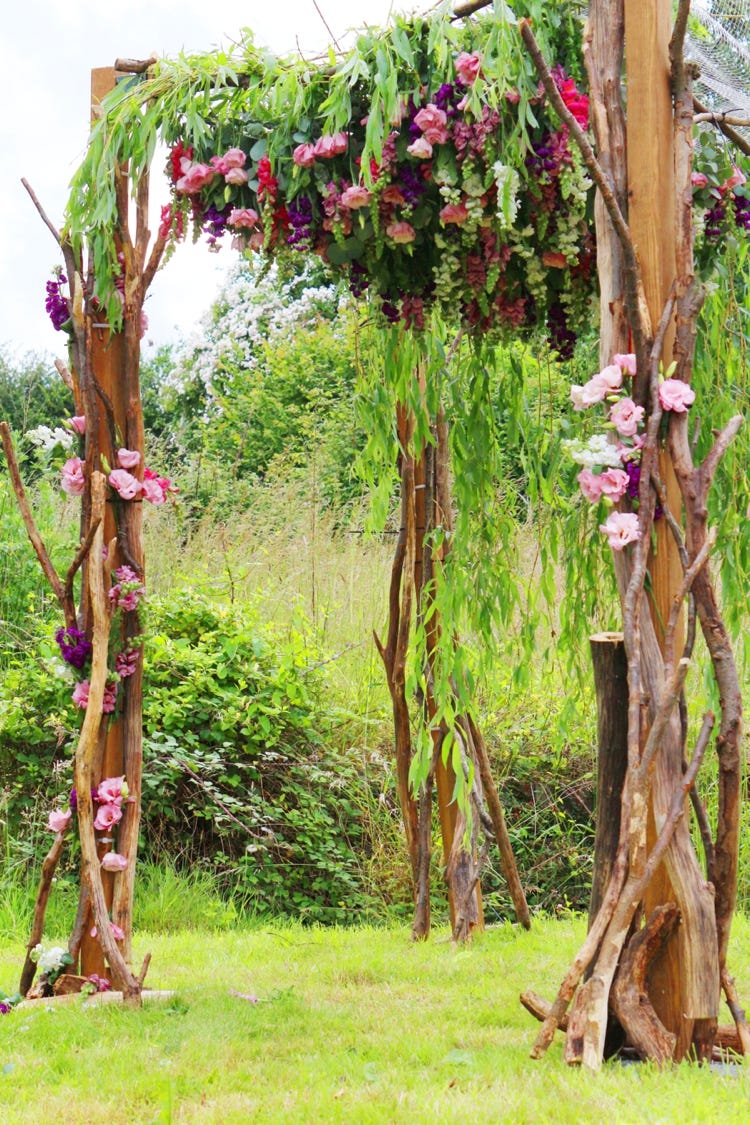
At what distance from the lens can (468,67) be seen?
9.35 feet

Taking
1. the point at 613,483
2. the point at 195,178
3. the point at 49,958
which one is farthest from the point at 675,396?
the point at 49,958

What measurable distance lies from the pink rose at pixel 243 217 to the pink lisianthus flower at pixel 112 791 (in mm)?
1556

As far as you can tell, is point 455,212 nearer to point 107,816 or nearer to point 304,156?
point 304,156

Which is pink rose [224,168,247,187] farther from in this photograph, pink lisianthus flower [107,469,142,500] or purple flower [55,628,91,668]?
purple flower [55,628,91,668]

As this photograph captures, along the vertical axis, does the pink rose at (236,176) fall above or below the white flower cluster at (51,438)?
above

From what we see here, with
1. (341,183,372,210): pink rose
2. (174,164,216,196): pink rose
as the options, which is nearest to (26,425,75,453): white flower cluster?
(174,164,216,196): pink rose

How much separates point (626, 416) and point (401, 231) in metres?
0.81

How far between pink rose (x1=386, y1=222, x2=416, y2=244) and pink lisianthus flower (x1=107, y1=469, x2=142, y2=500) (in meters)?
1.00

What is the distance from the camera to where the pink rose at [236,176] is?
10.3 ft

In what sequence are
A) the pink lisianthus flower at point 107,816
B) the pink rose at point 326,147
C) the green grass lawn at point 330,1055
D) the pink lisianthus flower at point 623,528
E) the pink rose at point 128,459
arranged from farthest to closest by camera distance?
the pink rose at point 128,459
the pink lisianthus flower at point 107,816
the pink rose at point 326,147
the pink lisianthus flower at point 623,528
the green grass lawn at point 330,1055

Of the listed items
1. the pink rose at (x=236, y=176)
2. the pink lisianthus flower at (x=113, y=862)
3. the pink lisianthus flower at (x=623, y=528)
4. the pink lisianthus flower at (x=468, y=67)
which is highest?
the pink lisianthus flower at (x=468, y=67)

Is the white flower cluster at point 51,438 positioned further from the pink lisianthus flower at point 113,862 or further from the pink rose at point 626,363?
the pink rose at point 626,363

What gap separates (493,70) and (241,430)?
8.63 m

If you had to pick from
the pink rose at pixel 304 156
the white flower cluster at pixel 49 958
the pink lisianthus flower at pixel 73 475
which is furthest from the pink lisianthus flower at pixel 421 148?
the white flower cluster at pixel 49 958
